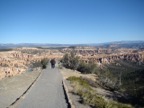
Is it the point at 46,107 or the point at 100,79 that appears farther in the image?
the point at 100,79

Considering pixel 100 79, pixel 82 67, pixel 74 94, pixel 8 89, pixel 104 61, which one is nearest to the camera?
pixel 74 94

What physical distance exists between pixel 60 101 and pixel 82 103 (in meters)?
1.36

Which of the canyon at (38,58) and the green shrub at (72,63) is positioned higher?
the green shrub at (72,63)

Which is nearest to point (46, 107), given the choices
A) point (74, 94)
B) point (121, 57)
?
point (74, 94)

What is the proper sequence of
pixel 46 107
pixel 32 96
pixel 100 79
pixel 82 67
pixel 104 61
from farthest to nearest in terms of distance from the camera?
pixel 104 61, pixel 82 67, pixel 100 79, pixel 32 96, pixel 46 107

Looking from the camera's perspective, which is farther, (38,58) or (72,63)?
(38,58)

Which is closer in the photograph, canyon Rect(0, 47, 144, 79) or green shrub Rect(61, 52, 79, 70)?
green shrub Rect(61, 52, 79, 70)

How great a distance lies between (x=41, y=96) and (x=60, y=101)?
2.28 meters

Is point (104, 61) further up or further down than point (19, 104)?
further down

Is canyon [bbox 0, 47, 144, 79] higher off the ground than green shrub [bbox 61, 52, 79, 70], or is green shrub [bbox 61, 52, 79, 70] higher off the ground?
green shrub [bbox 61, 52, 79, 70]

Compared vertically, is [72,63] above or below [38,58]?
above

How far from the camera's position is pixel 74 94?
61.5 ft

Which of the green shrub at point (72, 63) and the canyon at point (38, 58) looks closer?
the green shrub at point (72, 63)

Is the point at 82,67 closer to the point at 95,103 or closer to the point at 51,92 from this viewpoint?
the point at 51,92
